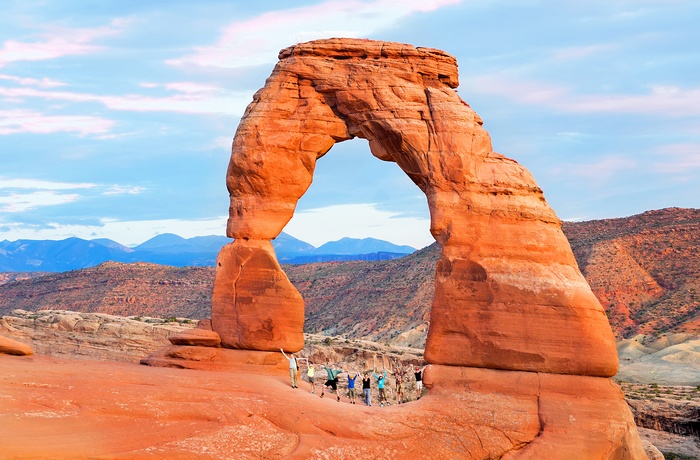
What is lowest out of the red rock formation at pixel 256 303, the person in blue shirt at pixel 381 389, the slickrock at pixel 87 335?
the person in blue shirt at pixel 381 389

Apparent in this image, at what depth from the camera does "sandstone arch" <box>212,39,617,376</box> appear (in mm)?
21484

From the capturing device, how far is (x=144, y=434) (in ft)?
58.1

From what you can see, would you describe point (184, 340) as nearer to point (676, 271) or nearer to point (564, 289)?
point (564, 289)

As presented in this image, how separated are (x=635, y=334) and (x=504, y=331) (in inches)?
1542

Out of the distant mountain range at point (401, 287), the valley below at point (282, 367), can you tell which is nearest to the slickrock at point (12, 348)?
the valley below at point (282, 367)

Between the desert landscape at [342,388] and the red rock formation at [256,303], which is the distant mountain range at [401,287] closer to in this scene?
the desert landscape at [342,388]

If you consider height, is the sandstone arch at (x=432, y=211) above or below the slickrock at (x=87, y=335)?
above

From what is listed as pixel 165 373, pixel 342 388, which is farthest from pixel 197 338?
pixel 342 388

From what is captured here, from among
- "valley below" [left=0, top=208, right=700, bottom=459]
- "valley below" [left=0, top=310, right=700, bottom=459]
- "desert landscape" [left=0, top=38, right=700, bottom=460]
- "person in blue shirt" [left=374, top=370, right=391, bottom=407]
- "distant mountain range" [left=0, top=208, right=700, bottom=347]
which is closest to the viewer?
"valley below" [left=0, top=208, right=700, bottom=459]

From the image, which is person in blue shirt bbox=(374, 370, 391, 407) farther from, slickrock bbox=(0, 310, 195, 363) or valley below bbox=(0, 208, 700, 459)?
slickrock bbox=(0, 310, 195, 363)

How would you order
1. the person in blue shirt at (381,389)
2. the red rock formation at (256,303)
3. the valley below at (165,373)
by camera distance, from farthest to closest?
the person in blue shirt at (381,389) → the red rock formation at (256,303) → the valley below at (165,373)

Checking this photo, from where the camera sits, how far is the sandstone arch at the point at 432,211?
21.5m

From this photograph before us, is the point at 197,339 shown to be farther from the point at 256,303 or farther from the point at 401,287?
the point at 401,287

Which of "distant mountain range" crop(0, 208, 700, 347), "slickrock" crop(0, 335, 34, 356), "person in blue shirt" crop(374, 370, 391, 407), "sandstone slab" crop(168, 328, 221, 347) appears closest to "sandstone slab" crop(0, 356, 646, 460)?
"slickrock" crop(0, 335, 34, 356)
